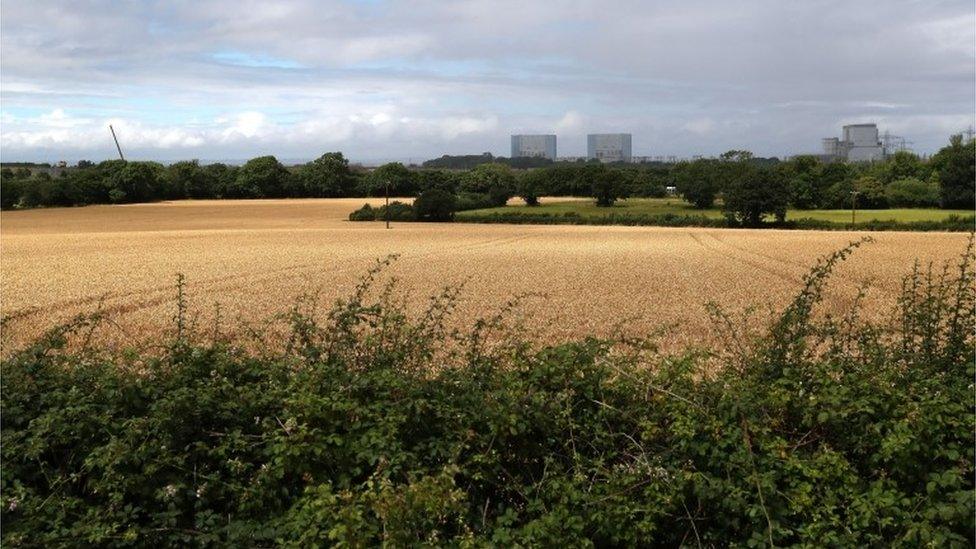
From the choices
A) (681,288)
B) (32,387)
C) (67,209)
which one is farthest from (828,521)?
(67,209)

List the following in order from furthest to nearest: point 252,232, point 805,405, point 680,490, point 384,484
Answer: point 252,232 < point 805,405 < point 680,490 < point 384,484

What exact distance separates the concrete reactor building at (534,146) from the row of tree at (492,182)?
20937mm

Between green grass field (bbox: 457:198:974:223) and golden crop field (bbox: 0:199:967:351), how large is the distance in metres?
16.9

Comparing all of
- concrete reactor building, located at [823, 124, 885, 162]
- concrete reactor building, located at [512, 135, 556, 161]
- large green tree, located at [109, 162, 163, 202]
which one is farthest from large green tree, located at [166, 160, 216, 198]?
concrete reactor building, located at [823, 124, 885, 162]

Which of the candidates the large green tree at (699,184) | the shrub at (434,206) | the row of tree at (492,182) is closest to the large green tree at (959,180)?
the row of tree at (492,182)

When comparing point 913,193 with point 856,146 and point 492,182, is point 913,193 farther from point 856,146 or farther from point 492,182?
point 492,182

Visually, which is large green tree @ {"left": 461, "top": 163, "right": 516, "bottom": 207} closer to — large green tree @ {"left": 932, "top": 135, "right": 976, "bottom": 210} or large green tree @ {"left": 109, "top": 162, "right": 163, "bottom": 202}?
large green tree @ {"left": 109, "top": 162, "right": 163, "bottom": 202}

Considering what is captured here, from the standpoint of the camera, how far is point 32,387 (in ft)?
19.9

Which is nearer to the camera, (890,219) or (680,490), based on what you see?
(680,490)

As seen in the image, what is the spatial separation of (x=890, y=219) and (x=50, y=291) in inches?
2684

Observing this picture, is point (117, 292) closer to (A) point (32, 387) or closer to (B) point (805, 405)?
(A) point (32, 387)

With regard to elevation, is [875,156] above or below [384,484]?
above

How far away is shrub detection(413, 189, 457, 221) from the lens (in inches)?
3071

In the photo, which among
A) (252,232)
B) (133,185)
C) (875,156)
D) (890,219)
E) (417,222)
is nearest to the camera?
(252,232)
